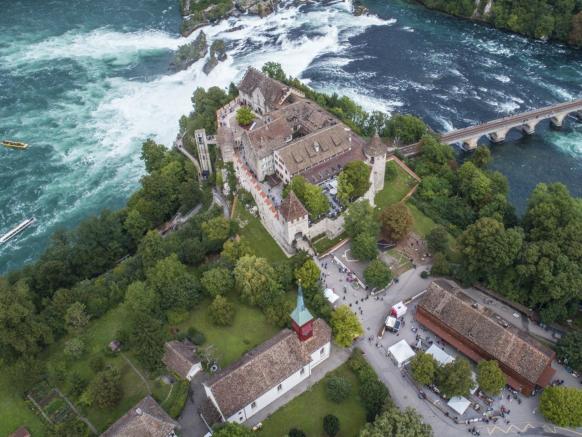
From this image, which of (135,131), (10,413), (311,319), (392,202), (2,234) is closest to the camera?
(311,319)

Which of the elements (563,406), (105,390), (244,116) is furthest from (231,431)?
(244,116)

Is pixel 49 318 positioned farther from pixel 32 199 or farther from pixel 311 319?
pixel 32 199

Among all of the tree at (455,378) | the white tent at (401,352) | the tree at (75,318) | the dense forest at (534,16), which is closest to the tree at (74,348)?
the tree at (75,318)

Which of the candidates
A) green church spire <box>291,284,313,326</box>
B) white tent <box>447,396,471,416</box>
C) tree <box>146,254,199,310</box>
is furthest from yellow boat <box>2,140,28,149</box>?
white tent <box>447,396,471,416</box>

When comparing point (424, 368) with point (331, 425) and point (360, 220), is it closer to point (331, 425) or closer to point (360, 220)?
point (331, 425)

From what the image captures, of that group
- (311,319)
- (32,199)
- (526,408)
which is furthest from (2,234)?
(526,408)
